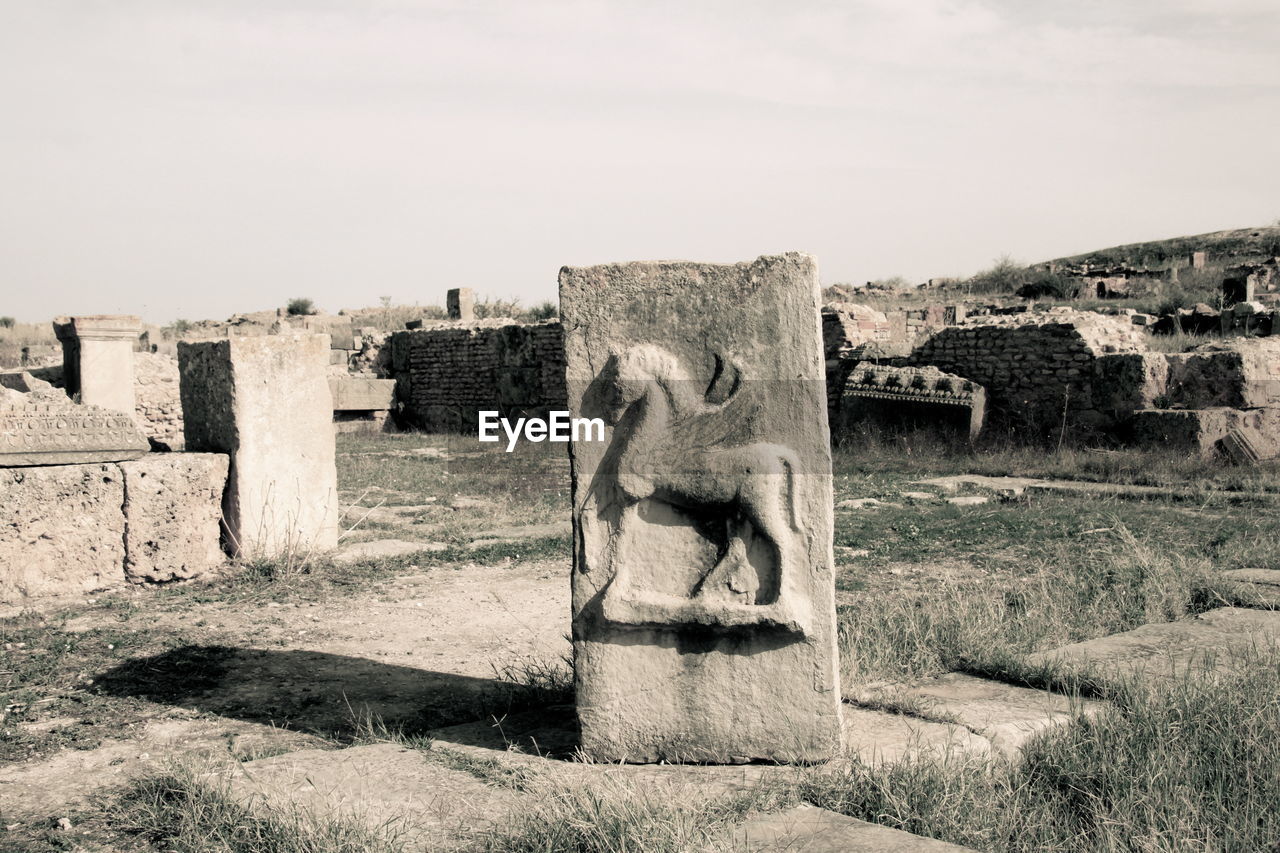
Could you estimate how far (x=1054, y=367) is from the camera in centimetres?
1289

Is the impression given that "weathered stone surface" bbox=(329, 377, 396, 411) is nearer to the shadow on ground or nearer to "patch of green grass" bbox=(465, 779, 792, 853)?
the shadow on ground

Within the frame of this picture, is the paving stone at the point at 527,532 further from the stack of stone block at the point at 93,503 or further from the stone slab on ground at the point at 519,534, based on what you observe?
the stack of stone block at the point at 93,503

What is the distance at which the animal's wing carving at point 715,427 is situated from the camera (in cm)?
315

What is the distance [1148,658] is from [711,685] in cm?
191

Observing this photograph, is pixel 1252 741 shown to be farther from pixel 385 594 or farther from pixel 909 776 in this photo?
pixel 385 594

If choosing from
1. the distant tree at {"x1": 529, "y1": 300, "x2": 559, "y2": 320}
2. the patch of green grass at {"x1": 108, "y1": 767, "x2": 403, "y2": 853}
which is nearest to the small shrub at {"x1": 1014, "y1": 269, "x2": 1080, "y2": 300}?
the distant tree at {"x1": 529, "y1": 300, "x2": 559, "y2": 320}

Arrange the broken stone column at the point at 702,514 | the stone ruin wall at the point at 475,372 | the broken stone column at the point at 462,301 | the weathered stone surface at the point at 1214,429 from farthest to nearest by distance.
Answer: the broken stone column at the point at 462,301 → the stone ruin wall at the point at 475,372 → the weathered stone surface at the point at 1214,429 → the broken stone column at the point at 702,514

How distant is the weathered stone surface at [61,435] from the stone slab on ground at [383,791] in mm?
3988

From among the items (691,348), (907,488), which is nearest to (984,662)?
(691,348)

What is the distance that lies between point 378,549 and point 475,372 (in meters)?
11.4

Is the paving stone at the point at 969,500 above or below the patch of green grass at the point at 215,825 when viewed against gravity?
below

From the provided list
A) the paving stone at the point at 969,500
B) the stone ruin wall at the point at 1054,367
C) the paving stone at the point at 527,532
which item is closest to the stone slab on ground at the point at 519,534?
the paving stone at the point at 527,532

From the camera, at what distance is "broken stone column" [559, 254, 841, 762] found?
10.2 ft

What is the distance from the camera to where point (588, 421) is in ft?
10.6
